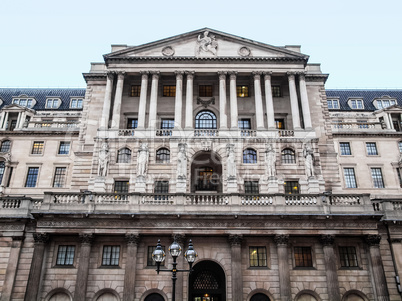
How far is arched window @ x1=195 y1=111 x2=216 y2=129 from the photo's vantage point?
37.8 metres

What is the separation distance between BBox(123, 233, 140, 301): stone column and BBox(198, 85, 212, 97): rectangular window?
18.6 m

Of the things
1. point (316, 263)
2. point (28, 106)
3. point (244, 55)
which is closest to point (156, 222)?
point (316, 263)

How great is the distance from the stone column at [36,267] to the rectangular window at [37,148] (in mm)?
20930

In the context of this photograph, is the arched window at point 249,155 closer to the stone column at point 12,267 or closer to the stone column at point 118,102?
the stone column at point 118,102

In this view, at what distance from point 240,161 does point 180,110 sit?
821 centimetres

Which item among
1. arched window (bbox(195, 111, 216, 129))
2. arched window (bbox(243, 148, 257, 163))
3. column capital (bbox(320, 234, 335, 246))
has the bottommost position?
column capital (bbox(320, 234, 335, 246))

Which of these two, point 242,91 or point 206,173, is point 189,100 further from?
point 206,173

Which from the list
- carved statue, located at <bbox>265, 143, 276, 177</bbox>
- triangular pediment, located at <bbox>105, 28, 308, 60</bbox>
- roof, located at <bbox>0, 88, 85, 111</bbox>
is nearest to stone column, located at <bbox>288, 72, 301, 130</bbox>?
triangular pediment, located at <bbox>105, 28, 308, 60</bbox>

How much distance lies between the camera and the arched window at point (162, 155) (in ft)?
112

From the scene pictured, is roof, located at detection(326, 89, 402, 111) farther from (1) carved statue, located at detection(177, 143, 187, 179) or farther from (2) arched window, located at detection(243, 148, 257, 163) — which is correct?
(1) carved statue, located at detection(177, 143, 187, 179)

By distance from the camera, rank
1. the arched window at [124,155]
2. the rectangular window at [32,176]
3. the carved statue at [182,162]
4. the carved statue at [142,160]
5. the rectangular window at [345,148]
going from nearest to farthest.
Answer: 1. the carved statue at [182,162]
2. the carved statue at [142,160]
3. the arched window at [124,155]
4. the rectangular window at [32,176]
5. the rectangular window at [345,148]

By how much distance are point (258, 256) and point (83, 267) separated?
13344mm

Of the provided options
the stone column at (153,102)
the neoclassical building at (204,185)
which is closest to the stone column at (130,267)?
the neoclassical building at (204,185)

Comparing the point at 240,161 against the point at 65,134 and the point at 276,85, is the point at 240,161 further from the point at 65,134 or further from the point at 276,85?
the point at 65,134
